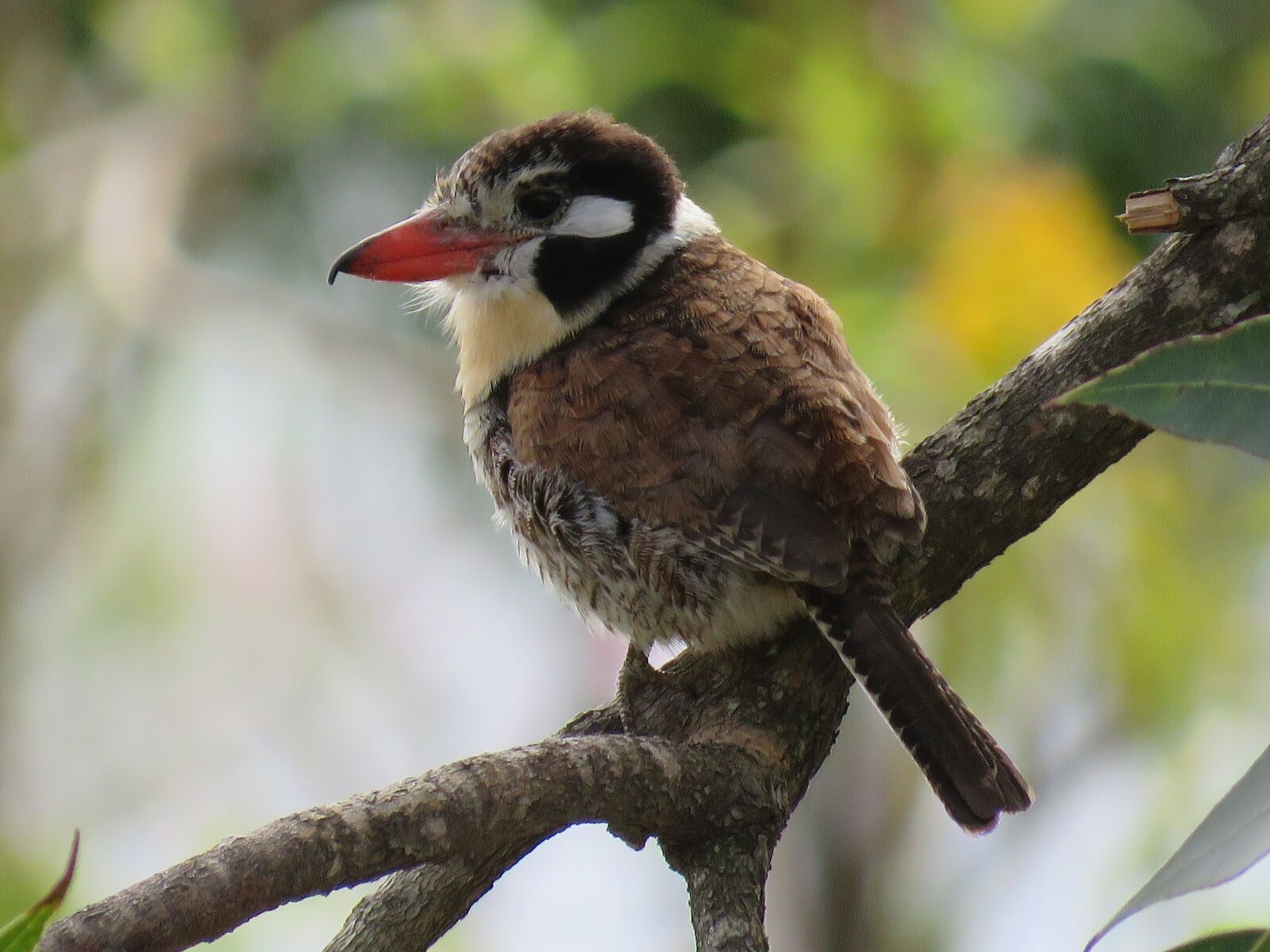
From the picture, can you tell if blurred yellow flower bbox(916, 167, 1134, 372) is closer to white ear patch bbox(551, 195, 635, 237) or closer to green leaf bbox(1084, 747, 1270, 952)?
white ear patch bbox(551, 195, 635, 237)

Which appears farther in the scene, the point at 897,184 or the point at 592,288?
the point at 897,184

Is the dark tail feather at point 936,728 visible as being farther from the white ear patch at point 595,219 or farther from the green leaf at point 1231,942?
the white ear patch at point 595,219

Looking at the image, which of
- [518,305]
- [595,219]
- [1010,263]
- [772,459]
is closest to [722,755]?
[772,459]

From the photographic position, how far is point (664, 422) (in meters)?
2.31

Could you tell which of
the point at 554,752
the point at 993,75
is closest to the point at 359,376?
the point at 993,75

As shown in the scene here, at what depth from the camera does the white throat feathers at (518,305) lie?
2.72m

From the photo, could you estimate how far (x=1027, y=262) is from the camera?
419cm

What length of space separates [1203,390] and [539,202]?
5.46 feet

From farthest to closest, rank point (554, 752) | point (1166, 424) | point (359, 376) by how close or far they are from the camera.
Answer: point (359, 376) → point (554, 752) → point (1166, 424)

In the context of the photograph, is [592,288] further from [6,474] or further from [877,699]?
[6,474]

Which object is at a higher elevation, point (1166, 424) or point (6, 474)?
point (6, 474)

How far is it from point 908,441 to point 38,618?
393cm

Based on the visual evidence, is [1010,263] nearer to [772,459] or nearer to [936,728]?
[772,459]

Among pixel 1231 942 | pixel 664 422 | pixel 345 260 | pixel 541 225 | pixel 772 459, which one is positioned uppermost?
pixel 345 260
